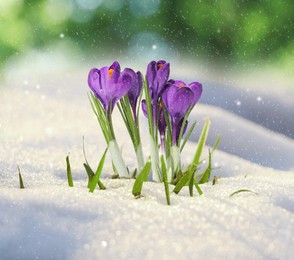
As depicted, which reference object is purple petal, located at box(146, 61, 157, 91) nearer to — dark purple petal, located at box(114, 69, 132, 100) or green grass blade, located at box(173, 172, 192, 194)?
dark purple petal, located at box(114, 69, 132, 100)

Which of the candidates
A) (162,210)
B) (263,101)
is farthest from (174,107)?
(263,101)

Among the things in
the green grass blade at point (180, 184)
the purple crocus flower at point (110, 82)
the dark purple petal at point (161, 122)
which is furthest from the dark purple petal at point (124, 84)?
the green grass blade at point (180, 184)

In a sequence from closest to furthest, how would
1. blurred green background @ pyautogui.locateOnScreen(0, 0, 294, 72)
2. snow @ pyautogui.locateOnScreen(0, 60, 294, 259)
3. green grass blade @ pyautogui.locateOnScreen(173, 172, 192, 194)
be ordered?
snow @ pyautogui.locateOnScreen(0, 60, 294, 259)
green grass blade @ pyautogui.locateOnScreen(173, 172, 192, 194)
blurred green background @ pyautogui.locateOnScreen(0, 0, 294, 72)

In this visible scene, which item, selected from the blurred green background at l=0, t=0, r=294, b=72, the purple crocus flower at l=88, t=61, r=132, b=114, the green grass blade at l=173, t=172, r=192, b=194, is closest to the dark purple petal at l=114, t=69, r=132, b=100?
the purple crocus flower at l=88, t=61, r=132, b=114

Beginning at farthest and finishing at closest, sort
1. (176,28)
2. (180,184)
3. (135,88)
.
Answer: (176,28) < (135,88) < (180,184)

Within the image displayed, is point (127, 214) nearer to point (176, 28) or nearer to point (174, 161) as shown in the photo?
point (174, 161)

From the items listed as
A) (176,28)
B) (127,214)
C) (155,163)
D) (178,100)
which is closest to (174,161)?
(155,163)

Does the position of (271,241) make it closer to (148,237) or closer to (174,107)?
(148,237)
